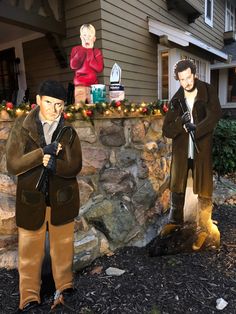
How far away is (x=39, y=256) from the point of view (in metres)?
2.37

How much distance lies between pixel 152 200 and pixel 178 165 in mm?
952

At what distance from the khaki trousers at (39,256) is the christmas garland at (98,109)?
1.15 metres

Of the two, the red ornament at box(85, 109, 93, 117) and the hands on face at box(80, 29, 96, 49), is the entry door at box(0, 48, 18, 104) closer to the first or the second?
the hands on face at box(80, 29, 96, 49)

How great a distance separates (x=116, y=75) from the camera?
11.6 ft

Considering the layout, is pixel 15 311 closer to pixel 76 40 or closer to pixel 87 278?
pixel 87 278

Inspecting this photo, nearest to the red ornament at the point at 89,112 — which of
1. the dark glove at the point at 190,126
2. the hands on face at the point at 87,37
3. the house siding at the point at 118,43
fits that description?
the hands on face at the point at 87,37

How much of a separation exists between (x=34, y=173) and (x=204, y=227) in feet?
6.40

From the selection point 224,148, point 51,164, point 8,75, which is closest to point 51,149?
point 51,164

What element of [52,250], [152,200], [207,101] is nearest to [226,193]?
[152,200]

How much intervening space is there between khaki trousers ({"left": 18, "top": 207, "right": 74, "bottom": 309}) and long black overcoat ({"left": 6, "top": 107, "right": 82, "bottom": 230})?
0.08 metres

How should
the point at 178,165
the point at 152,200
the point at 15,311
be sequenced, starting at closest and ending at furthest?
the point at 15,311 → the point at 178,165 → the point at 152,200

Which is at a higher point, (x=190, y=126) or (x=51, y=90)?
(x=51, y=90)

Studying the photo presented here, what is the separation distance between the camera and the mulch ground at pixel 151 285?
8.11 ft

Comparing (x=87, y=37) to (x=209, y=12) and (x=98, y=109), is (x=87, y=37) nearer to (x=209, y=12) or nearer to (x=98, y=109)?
(x=98, y=109)
